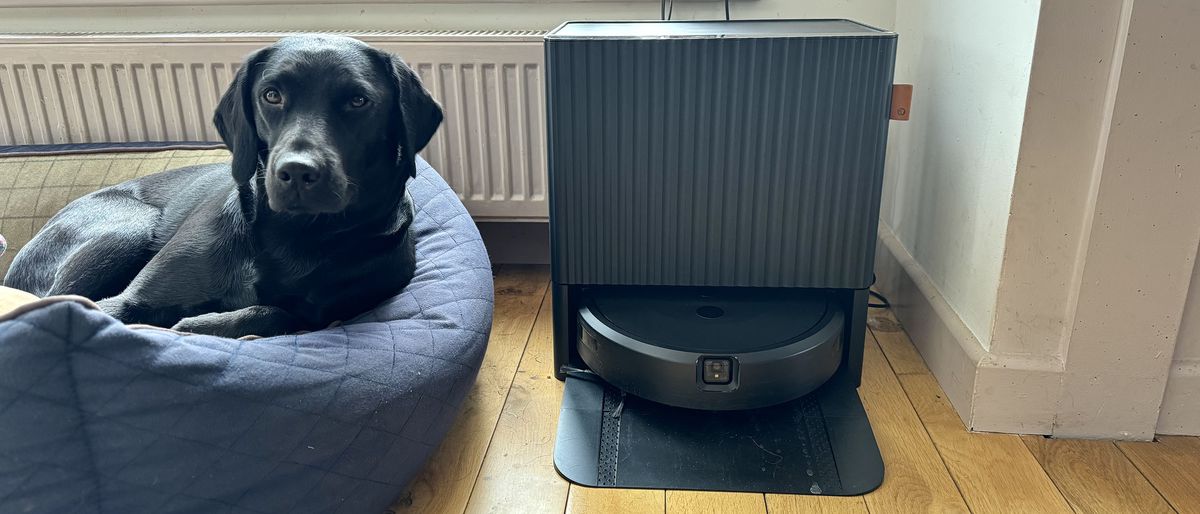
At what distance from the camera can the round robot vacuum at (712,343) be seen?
1.19 meters

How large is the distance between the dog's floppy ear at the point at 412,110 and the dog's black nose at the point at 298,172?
7.3 inches

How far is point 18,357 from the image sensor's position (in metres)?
0.76

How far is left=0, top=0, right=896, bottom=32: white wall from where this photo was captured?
5.74 ft

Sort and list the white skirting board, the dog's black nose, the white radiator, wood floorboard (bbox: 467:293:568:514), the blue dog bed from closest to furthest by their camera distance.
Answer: the blue dog bed < the dog's black nose < wood floorboard (bbox: 467:293:568:514) < the white skirting board < the white radiator

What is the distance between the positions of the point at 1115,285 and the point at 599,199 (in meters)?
0.74

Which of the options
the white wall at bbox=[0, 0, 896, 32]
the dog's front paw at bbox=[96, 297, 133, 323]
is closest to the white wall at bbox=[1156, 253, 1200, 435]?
the white wall at bbox=[0, 0, 896, 32]

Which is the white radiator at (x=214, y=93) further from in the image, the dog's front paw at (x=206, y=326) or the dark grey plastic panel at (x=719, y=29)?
the dog's front paw at (x=206, y=326)

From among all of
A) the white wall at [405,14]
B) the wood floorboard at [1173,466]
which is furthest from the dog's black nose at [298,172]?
the wood floorboard at [1173,466]

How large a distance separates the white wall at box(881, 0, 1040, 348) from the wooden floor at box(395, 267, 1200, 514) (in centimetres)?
18

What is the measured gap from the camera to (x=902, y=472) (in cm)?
116

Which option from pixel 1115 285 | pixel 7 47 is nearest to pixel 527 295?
pixel 1115 285

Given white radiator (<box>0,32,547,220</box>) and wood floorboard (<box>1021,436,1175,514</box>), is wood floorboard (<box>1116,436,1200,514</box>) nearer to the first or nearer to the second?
wood floorboard (<box>1021,436,1175,514</box>)

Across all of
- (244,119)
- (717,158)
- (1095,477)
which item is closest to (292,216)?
(244,119)

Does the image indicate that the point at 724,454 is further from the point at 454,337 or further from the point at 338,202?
the point at 338,202
